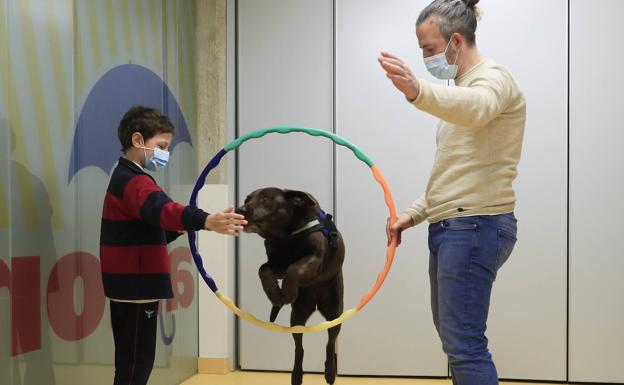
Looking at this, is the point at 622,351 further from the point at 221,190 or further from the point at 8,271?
the point at 8,271

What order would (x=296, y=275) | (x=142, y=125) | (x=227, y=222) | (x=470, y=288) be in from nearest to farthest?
(x=470, y=288) < (x=227, y=222) < (x=296, y=275) < (x=142, y=125)

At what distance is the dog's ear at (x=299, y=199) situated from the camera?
2641mm

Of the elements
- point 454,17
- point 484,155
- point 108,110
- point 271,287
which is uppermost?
point 454,17

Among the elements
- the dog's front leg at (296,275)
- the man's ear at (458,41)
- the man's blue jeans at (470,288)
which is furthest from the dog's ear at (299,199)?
the man's ear at (458,41)

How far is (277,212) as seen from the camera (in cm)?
258

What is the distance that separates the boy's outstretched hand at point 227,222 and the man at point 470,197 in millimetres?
701

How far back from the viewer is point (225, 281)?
14.4 ft

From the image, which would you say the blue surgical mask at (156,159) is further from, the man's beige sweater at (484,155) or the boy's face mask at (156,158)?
the man's beige sweater at (484,155)

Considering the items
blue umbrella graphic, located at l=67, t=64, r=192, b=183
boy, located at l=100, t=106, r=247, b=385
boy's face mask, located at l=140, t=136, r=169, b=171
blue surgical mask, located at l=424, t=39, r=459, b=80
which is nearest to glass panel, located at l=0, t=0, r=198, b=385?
blue umbrella graphic, located at l=67, t=64, r=192, b=183

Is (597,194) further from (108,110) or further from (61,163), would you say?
(61,163)

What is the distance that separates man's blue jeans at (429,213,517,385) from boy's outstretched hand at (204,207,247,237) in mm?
743

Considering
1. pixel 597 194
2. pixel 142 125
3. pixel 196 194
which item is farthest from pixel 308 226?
pixel 597 194

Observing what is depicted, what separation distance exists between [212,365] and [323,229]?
2.14 meters

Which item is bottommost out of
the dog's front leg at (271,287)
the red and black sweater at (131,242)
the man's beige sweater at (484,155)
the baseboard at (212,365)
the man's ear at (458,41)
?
the baseboard at (212,365)
